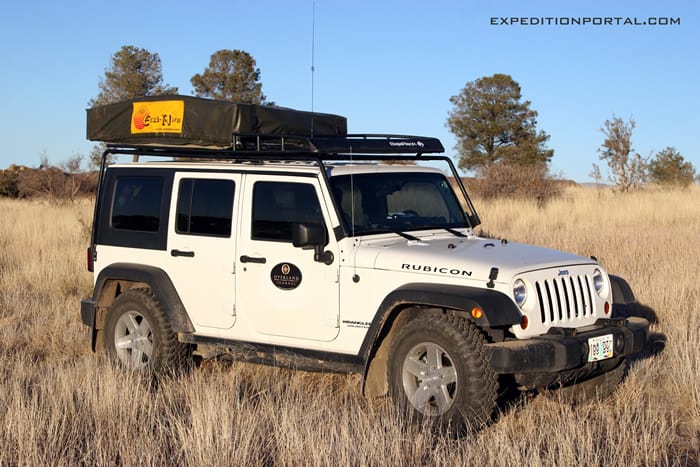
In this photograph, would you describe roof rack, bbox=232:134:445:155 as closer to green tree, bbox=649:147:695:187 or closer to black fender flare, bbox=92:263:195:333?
black fender flare, bbox=92:263:195:333

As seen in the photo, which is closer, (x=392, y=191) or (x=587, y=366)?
(x=587, y=366)

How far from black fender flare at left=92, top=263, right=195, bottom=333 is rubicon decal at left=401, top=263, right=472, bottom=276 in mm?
2122

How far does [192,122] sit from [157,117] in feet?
1.44

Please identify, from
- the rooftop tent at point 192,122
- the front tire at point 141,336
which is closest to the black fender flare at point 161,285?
the front tire at point 141,336

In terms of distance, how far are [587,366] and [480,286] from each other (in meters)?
0.96

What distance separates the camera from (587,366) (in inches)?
232

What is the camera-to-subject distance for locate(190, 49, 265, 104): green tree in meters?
30.0

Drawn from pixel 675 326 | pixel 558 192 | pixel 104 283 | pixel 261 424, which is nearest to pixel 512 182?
pixel 558 192

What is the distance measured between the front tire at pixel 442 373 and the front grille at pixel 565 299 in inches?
20.3

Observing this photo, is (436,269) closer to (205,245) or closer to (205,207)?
(205,245)

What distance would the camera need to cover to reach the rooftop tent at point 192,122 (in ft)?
24.3

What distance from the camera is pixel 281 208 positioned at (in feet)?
21.8

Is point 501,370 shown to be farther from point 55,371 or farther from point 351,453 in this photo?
point 55,371

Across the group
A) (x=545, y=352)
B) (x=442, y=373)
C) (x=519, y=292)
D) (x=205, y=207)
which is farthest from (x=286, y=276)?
(x=545, y=352)
